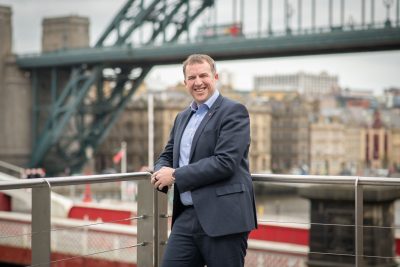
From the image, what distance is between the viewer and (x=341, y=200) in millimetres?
14625

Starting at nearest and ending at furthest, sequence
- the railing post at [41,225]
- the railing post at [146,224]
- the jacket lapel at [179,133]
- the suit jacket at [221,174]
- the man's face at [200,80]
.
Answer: the suit jacket at [221,174] → the man's face at [200,80] → the jacket lapel at [179,133] → the railing post at [41,225] → the railing post at [146,224]

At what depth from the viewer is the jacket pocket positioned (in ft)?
10.2

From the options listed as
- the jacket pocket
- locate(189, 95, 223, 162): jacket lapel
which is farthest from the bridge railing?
the jacket pocket

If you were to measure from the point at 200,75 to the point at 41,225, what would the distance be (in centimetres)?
82

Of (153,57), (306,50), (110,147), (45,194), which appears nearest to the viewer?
(45,194)

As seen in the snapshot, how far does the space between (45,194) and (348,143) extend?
75.1 m

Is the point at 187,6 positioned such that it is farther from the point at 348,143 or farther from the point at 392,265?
the point at 348,143

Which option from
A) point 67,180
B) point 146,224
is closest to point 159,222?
point 146,224

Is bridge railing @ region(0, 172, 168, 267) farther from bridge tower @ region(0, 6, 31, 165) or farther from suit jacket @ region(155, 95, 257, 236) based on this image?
bridge tower @ region(0, 6, 31, 165)

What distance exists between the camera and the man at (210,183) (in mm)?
3076

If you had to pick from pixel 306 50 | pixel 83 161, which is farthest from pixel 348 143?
pixel 306 50

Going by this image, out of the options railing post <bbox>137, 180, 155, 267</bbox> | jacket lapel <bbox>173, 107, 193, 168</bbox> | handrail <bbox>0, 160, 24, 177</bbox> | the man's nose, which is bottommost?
handrail <bbox>0, 160, 24, 177</bbox>

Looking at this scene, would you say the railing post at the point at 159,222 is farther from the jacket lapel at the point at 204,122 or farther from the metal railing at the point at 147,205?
the jacket lapel at the point at 204,122

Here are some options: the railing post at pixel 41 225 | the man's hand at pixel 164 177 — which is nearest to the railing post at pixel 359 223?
the man's hand at pixel 164 177
